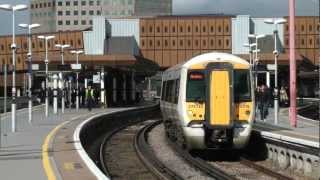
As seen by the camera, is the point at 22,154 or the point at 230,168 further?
the point at 230,168

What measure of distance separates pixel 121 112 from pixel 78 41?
7249cm

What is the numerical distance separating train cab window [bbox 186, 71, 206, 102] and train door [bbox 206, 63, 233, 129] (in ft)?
1.01

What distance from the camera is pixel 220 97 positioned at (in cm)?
2020

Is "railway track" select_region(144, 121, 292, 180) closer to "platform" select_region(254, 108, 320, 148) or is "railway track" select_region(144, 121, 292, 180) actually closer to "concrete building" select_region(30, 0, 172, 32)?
"platform" select_region(254, 108, 320, 148)

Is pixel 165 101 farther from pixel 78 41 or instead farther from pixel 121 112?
pixel 78 41

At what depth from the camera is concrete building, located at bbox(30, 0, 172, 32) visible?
14012 centimetres

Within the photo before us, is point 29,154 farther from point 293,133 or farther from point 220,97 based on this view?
point 293,133

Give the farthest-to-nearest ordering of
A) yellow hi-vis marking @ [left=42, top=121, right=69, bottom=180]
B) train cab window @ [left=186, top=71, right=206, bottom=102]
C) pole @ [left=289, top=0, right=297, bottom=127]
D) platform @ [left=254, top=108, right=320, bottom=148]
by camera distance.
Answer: pole @ [left=289, top=0, right=297, bottom=127]
train cab window @ [left=186, top=71, right=206, bottom=102]
platform @ [left=254, top=108, right=320, bottom=148]
yellow hi-vis marking @ [left=42, top=121, right=69, bottom=180]

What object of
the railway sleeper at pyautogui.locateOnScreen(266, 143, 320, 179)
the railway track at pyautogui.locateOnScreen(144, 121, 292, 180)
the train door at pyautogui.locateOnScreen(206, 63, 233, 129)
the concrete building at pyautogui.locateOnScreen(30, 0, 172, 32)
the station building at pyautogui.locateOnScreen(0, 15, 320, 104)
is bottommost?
the railway track at pyautogui.locateOnScreen(144, 121, 292, 180)

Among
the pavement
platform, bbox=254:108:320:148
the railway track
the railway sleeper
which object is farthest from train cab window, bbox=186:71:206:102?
the pavement

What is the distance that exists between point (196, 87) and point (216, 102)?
982 mm

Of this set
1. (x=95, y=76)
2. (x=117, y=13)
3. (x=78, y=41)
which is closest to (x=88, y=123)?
(x=95, y=76)

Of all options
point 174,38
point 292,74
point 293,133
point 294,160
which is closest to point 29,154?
point 294,160

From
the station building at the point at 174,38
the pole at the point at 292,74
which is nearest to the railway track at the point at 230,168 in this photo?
the pole at the point at 292,74
